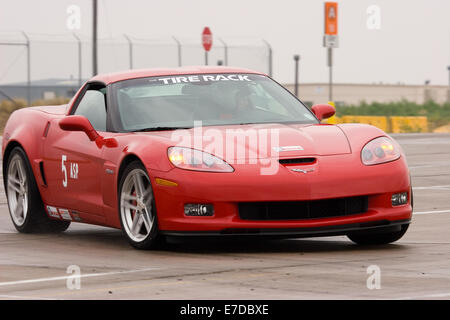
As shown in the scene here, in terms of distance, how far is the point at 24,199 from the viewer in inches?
423

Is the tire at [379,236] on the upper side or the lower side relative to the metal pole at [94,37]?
lower

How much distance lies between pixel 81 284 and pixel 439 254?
2.57 m

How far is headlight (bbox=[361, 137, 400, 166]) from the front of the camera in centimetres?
855

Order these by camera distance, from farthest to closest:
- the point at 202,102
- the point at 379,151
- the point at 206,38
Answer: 1. the point at 206,38
2. the point at 202,102
3. the point at 379,151

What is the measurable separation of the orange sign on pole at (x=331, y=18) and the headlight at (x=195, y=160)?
27.6 m

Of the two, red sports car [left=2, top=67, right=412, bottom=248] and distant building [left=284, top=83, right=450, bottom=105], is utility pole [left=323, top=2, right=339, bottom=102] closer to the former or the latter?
red sports car [left=2, top=67, right=412, bottom=248]

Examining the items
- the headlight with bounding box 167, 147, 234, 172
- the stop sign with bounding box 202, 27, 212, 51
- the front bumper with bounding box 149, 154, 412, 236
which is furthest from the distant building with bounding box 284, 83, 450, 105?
the headlight with bounding box 167, 147, 234, 172

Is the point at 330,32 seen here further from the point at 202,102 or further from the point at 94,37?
the point at 202,102

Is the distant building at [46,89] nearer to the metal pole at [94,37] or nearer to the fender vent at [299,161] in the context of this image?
the metal pole at [94,37]

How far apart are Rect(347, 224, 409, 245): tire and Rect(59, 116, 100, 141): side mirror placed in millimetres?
2185

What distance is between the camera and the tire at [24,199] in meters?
10.5

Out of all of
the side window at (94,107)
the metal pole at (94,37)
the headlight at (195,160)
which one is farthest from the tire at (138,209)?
the metal pole at (94,37)

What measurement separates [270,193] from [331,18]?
1140 inches

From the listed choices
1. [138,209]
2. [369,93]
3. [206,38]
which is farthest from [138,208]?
[369,93]
